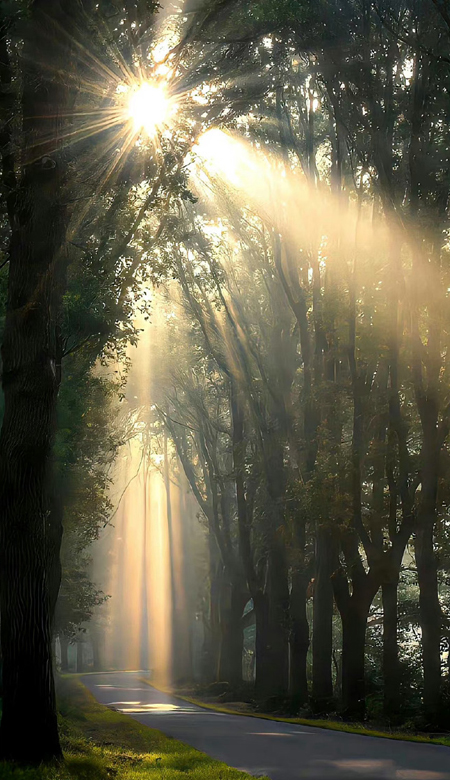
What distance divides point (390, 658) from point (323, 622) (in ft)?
10.5

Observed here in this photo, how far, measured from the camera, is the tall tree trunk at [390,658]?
20975 mm

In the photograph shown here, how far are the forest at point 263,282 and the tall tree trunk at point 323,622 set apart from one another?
6 cm

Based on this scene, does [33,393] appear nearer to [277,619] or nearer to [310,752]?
[310,752]

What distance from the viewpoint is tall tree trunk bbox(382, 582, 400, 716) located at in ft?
68.8

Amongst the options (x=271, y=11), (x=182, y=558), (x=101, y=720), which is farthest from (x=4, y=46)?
(x=182, y=558)

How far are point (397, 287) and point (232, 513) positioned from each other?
22.2 meters

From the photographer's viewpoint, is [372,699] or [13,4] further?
[372,699]

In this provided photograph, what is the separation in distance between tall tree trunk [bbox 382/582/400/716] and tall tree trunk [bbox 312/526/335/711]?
205 centimetres

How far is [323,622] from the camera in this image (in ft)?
79.8

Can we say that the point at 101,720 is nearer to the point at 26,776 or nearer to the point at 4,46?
the point at 26,776

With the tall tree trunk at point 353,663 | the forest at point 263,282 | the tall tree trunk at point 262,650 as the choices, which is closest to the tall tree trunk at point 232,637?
the forest at point 263,282

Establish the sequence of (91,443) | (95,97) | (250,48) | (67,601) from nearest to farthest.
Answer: (95,97), (250,48), (91,443), (67,601)

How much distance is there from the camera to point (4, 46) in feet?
42.1

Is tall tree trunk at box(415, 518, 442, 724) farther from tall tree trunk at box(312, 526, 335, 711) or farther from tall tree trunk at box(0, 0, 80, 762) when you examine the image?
tall tree trunk at box(0, 0, 80, 762)
